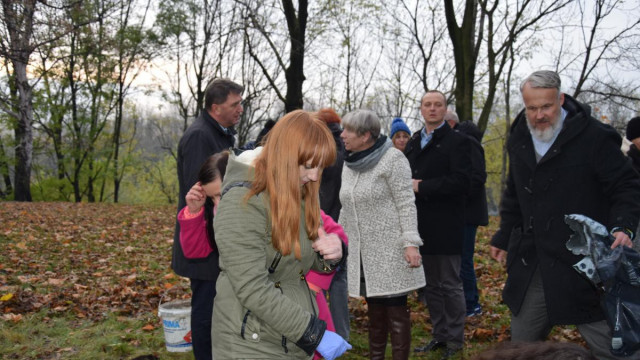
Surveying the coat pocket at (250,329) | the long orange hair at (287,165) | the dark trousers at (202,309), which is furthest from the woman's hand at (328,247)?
the dark trousers at (202,309)

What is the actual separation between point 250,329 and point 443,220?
9.05 ft

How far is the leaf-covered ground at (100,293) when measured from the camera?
16.0ft

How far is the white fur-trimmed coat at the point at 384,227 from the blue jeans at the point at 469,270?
1.90 meters

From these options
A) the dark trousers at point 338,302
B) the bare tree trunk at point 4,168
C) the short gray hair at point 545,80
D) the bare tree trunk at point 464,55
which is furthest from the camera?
the bare tree trunk at point 4,168

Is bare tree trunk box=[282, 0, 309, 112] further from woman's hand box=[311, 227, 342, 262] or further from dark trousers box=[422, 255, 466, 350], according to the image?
woman's hand box=[311, 227, 342, 262]

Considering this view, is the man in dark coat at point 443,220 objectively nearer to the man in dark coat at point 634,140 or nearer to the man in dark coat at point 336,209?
the man in dark coat at point 336,209

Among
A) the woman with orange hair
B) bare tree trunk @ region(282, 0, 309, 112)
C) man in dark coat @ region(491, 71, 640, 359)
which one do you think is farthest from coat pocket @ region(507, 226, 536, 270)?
bare tree trunk @ region(282, 0, 309, 112)

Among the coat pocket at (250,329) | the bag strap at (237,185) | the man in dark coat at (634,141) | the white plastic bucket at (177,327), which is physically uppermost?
the man in dark coat at (634,141)

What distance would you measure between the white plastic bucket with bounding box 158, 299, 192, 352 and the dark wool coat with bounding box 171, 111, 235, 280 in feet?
2.44

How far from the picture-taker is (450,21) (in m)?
13.8

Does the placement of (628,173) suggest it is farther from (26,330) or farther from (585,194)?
(26,330)

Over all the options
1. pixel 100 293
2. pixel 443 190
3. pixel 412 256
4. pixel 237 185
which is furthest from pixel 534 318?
pixel 100 293

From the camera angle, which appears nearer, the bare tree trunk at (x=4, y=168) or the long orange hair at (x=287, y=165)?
the long orange hair at (x=287, y=165)

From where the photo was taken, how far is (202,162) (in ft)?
11.9
